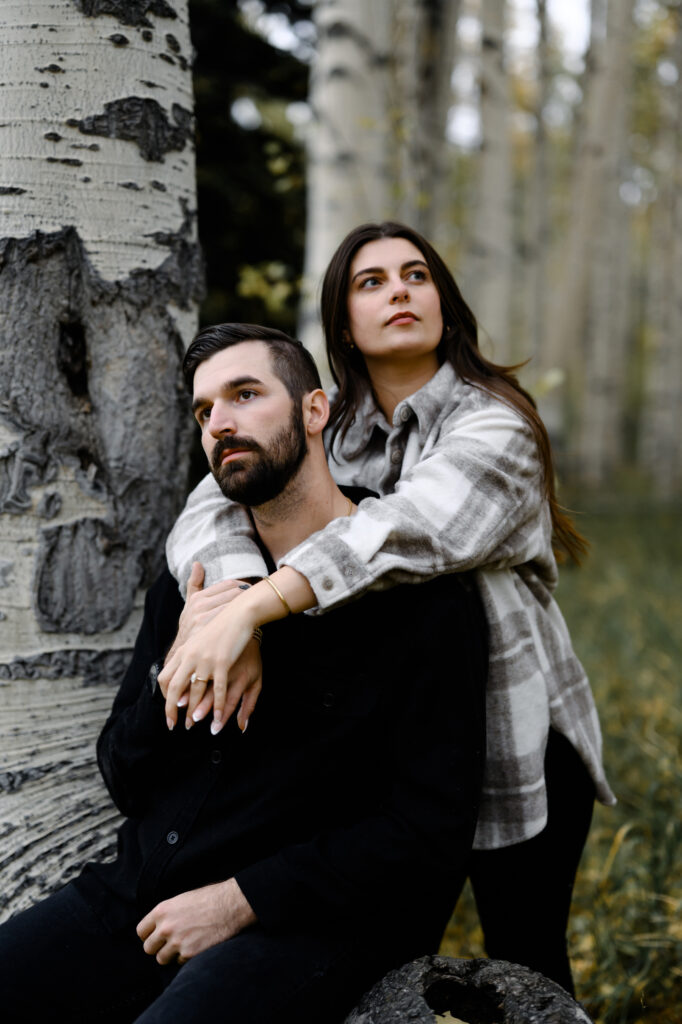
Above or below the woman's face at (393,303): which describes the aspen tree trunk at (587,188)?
above

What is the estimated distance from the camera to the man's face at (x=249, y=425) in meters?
1.92

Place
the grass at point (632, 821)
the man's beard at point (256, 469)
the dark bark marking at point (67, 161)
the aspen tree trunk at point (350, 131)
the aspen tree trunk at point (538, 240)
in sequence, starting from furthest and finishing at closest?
1. the aspen tree trunk at point (538, 240)
2. the aspen tree trunk at point (350, 131)
3. the grass at point (632, 821)
4. the dark bark marking at point (67, 161)
5. the man's beard at point (256, 469)

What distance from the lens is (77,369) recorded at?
2.12 metres

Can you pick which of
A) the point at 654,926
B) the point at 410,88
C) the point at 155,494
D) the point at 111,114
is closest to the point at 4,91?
the point at 111,114

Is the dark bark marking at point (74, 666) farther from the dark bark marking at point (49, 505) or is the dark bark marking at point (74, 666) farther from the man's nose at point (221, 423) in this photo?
the man's nose at point (221, 423)

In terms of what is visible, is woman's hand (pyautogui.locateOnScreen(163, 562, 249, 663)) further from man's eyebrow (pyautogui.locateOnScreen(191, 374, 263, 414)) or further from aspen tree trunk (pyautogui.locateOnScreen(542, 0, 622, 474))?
aspen tree trunk (pyautogui.locateOnScreen(542, 0, 622, 474))

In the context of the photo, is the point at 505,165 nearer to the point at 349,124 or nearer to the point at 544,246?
the point at 349,124

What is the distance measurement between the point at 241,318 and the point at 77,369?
708 centimetres

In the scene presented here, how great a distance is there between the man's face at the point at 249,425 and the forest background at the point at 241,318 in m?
0.31

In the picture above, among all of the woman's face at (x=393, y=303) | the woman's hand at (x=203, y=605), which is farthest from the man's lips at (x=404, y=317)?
the woman's hand at (x=203, y=605)

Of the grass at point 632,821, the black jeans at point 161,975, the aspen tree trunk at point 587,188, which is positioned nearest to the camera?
the black jeans at point 161,975

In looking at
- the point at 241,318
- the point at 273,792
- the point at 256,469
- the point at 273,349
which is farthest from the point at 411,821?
the point at 241,318

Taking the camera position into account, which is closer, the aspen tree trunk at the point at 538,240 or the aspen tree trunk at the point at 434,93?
the aspen tree trunk at the point at 434,93

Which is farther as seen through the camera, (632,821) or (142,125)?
(632,821)
